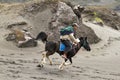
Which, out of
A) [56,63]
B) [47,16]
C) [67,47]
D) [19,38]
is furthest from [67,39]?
[47,16]

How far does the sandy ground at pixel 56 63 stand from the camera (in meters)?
12.6

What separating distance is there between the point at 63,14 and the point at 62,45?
742 centimetres

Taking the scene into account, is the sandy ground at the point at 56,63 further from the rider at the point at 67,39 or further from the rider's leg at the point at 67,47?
the rider at the point at 67,39

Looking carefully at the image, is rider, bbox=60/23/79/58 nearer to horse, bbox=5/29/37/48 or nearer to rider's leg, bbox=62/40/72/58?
rider's leg, bbox=62/40/72/58

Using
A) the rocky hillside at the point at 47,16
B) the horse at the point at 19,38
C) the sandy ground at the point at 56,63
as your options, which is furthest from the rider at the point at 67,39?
the rocky hillside at the point at 47,16

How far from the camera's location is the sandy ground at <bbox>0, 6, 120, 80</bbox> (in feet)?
41.2

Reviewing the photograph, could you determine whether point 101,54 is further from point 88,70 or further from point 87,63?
point 88,70

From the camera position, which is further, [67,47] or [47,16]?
[47,16]

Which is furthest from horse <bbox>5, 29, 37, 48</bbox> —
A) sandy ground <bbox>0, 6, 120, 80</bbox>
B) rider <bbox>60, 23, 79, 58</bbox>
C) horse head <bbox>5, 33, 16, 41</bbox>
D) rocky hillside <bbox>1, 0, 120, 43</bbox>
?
rider <bbox>60, 23, 79, 58</bbox>

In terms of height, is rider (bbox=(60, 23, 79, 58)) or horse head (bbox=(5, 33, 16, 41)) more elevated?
rider (bbox=(60, 23, 79, 58))

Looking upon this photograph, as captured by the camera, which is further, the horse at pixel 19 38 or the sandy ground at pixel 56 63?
the horse at pixel 19 38

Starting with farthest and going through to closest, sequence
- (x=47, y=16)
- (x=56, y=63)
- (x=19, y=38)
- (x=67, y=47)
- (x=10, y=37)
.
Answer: (x=47, y=16), (x=10, y=37), (x=19, y=38), (x=56, y=63), (x=67, y=47)

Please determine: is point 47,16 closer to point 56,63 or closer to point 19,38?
point 19,38

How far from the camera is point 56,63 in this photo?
1590 cm
